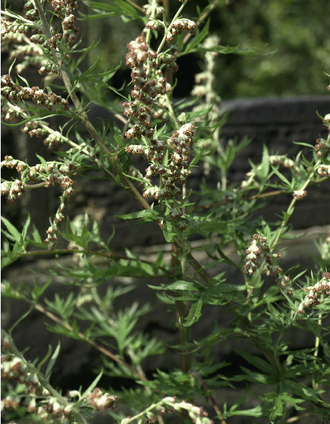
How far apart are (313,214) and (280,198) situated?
0.16 metres

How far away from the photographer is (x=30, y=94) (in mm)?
640

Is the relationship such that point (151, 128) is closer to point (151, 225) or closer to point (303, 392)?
point (303, 392)

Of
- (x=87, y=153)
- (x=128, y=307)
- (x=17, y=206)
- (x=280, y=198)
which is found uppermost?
(x=87, y=153)

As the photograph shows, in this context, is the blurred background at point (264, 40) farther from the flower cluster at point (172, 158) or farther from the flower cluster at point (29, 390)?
the flower cluster at point (29, 390)

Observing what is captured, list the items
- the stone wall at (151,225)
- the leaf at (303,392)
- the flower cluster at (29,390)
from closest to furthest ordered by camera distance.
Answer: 1. the flower cluster at (29,390)
2. the leaf at (303,392)
3. the stone wall at (151,225)

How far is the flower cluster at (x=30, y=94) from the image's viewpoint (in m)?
0.63

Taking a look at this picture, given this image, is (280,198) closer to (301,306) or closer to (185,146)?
(301,306)

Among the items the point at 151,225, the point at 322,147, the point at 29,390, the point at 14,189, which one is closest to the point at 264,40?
the point at 151,225

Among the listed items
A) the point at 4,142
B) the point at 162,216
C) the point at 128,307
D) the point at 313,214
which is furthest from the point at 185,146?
the point at 313,214

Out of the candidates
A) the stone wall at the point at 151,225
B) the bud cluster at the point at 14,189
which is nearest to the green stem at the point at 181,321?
the bud cluster at the point at 14,189

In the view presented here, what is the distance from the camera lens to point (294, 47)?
496 centimetres

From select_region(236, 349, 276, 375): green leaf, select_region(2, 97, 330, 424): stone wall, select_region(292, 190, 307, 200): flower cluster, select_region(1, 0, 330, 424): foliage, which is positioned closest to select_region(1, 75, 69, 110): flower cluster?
select_region(1, 0, 330, 424): foliage

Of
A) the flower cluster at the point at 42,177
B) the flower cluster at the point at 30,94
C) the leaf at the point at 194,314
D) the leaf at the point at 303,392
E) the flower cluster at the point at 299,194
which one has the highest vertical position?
the flower cluster at the point at 30,94

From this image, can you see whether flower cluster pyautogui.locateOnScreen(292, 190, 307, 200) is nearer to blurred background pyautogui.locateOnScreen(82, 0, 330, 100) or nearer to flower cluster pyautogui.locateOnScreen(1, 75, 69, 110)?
flower cluster pyautogui.locateOnScreen(1, 75, 69, 110)
